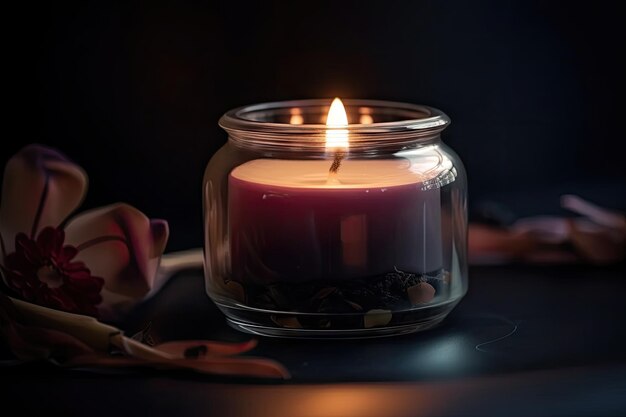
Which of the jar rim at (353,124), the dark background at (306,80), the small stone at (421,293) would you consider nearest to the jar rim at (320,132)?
the jar rim at (353,124)

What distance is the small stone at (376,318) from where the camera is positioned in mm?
810

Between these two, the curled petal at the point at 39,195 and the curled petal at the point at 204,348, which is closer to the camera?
the curled petal at the point at 204,348

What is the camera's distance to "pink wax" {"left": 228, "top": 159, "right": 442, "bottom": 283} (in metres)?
0.79

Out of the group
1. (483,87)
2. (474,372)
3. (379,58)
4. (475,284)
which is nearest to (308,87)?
(379,58)

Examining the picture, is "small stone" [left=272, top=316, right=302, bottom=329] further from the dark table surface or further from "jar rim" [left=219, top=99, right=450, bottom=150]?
"jar rim" [left=219, top=99, right=450, bottom=150]

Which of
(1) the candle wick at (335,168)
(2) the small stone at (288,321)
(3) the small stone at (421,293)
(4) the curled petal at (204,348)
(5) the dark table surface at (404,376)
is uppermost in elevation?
(1) the candle wick at (335,168)

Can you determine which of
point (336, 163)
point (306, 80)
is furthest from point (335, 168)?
point (306, 80)

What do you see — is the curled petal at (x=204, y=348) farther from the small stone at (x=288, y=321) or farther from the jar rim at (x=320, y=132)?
the jar rim at (x=320, y=132)

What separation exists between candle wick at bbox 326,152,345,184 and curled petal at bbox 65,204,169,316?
193 mm

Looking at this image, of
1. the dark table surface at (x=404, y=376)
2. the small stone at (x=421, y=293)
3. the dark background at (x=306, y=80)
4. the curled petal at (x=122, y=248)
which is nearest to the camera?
the dark table surface at (x=404, y=376)

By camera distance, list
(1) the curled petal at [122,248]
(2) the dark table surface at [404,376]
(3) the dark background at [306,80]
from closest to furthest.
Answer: (2) the dark table surface at [404,376], (1) the curled petal at [122,248], (3) the dark background at [306,80]

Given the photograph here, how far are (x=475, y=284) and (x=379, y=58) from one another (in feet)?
0.94

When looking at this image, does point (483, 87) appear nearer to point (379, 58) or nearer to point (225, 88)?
point (379, 58)

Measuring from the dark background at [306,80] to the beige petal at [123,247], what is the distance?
211 mm
